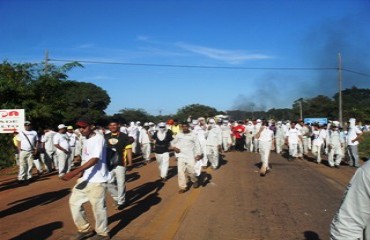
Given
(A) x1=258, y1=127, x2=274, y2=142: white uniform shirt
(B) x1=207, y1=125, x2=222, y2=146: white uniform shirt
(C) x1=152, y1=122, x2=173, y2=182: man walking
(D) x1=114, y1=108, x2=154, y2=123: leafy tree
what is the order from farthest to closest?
1. (D) x1=114, y1=108, x2=154, y2=123: leafy tree
2. (B) x1=207, y1=125, x2=222, y2=146: white uniform shirt
3. (A) x1=258, y1=127, x2=274, y2=142: white uniform shirt
4. (C) x1=152, y1=122, x2=173, y2=182: man walking

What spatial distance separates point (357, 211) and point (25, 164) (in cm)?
1200

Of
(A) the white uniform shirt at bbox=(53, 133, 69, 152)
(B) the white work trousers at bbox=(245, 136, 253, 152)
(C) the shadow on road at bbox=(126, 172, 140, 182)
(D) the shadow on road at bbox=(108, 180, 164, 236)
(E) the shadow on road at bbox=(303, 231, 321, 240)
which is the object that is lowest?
(C) the shadow on road at bbox=(126, 172, 140, 182)

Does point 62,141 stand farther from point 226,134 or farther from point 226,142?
point 226,142

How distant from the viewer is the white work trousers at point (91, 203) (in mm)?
6477

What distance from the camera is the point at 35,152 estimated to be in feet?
44.4

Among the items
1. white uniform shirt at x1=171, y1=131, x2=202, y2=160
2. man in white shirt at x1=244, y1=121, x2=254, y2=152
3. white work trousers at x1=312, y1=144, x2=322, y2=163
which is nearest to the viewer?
white uniform shirt at x1=171, y1=131, x2=202, y2=160

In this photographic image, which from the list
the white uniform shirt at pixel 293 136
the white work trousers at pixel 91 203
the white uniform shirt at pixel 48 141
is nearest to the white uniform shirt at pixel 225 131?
the white uniform shirt at pixel 293 136

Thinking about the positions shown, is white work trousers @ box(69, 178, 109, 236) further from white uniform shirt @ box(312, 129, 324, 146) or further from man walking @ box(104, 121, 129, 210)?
white uniform shirt @ box(312, 129, 324, 146)

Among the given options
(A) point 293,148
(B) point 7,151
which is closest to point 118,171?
(A) point 293,148

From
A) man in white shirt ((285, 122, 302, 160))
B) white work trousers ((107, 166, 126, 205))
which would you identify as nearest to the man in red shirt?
man in white shirt ((285, 122, 302, 160))

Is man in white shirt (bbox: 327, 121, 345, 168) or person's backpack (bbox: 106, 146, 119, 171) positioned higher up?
person's backpack (bbox: 106, 146, 119, 171)

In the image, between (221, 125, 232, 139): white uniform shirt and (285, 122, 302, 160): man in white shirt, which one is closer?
(285, 122, 302, 160): man in white shirt

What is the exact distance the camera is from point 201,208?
8.84 meters

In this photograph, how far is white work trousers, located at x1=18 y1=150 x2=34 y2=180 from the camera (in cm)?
1309
